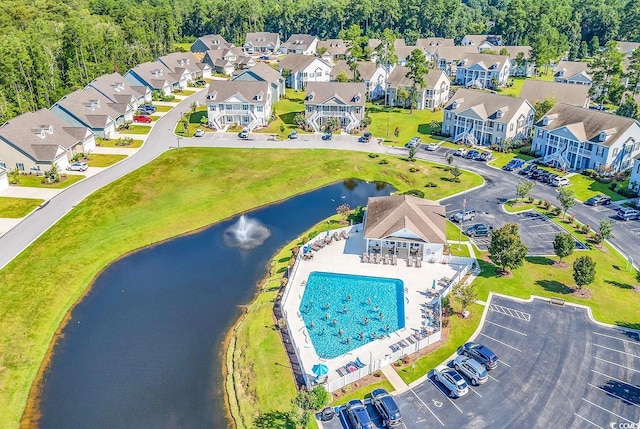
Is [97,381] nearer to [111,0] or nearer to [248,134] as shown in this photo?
[248,134]

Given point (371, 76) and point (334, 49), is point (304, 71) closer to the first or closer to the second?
point (371, 76)

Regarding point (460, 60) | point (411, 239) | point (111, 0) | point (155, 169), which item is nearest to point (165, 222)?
point (155, 169)

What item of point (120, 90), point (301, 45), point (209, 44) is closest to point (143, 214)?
point (120, 90)

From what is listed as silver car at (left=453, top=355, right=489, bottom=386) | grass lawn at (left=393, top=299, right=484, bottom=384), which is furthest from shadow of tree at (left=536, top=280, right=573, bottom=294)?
silver car at (left=453, top=355, right=489, bottom=386)

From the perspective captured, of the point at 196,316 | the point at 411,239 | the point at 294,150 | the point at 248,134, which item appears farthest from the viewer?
the point at 248,134

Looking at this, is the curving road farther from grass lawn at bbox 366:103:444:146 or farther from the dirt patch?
the dirt patch
